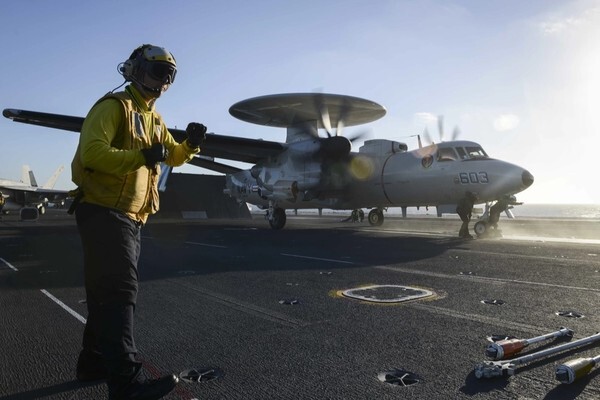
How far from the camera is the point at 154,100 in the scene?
3.49 meters

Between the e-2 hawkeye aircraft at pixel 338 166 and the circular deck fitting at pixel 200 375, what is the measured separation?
15.4 metres

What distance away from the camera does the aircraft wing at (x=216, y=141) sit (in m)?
16.4

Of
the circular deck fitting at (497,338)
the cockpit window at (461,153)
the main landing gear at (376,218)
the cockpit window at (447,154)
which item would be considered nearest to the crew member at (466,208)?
the cockpit window at (461,153)

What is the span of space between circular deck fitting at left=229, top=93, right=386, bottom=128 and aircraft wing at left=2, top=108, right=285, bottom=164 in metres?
2.13

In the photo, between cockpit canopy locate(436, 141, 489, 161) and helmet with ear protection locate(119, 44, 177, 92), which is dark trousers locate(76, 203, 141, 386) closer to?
helmet with ear protection locate(119, 44, 177, 92)

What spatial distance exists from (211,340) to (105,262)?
1.67 meters

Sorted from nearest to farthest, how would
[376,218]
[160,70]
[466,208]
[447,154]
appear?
[160,70] < [466,208] < [447,154] < [376,218]

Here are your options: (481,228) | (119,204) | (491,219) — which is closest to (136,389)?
(119,204)

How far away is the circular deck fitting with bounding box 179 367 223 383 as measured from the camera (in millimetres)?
3234

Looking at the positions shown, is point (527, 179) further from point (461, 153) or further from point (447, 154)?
point (447, 154)

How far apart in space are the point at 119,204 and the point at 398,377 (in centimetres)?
241

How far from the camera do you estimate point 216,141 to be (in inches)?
811

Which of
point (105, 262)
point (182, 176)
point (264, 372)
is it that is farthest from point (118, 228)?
point (182, 176)

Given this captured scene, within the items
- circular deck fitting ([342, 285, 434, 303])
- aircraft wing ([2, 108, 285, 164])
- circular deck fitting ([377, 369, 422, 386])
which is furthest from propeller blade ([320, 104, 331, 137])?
circular deck fitting ([377, 369, 422, 386])
